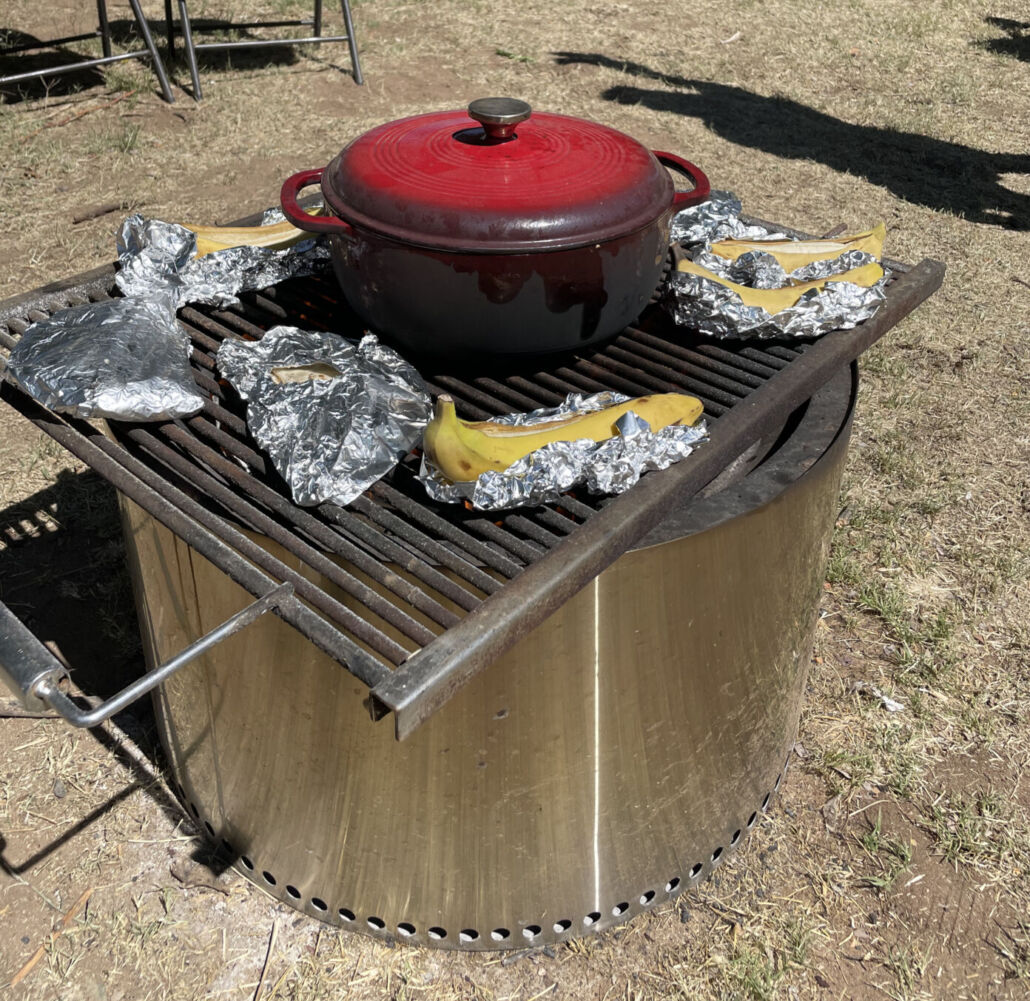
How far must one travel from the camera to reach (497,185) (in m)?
1.84

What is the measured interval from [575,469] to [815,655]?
5.39 feet

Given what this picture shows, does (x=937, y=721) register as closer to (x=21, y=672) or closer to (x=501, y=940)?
(x=501, y=940)

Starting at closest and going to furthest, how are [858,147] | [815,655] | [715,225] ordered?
[715,225], [815,655], [858,147]

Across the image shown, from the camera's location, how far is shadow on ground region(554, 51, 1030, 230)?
19.0ft

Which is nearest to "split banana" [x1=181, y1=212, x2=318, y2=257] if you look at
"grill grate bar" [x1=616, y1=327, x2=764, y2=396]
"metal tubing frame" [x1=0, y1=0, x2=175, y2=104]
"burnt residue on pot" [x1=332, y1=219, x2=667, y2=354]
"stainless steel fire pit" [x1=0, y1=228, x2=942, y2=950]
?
"stainless steel fire pit" [x1=0, y1=228, x2=942, y2=950]

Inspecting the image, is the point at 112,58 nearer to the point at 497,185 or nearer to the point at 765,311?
the point at 497,185

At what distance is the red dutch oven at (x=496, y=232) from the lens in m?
1.79

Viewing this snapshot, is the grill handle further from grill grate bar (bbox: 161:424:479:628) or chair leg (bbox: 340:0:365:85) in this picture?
chair leg (bbox: 340:0:365:85)

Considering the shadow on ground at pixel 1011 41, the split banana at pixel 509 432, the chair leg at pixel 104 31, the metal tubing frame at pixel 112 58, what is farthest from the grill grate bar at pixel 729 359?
the shadow on ground at pixel 1011 41

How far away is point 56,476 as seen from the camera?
3559mm

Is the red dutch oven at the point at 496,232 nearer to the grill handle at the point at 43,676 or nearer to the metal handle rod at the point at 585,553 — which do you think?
the metal handle rod at the point at 585,553

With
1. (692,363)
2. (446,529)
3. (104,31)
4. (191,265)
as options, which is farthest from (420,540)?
(104,31)

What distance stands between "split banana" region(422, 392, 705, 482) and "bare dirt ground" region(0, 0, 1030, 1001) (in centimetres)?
121

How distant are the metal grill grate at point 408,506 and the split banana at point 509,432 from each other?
0.08 m
